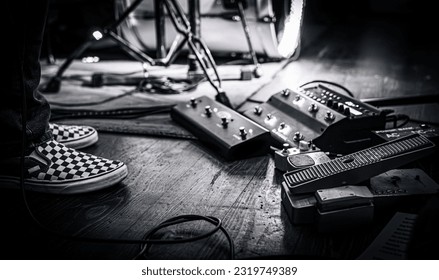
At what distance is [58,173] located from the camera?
3.98 feet

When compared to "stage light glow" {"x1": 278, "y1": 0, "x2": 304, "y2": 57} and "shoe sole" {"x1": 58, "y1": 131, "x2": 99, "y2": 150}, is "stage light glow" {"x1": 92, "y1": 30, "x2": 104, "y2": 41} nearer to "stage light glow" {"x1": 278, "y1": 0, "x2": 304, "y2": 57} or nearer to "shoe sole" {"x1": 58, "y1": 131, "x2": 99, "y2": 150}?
"shoe sole" {"x1": 58, "y1": 131, "x2": 99, "y2": 150}

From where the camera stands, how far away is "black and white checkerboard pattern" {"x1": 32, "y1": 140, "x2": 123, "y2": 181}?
1.21 m

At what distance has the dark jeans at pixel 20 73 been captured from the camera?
42.8 inches

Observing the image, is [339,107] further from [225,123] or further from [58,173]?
[58,173]

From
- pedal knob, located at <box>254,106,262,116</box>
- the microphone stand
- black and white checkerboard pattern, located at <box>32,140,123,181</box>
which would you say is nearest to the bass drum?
the microphone stand

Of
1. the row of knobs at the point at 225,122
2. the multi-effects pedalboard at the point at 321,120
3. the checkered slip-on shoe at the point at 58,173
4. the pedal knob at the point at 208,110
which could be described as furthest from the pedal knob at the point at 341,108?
the checkered slip-on shoe at the point at 58,173

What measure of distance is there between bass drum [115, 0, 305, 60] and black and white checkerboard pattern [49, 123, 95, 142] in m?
1.54

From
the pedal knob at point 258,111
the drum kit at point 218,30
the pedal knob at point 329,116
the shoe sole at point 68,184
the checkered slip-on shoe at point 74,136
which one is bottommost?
the shoe sole at point 68,184

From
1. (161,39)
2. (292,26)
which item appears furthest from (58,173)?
(161,39)

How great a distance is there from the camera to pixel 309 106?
1537mm

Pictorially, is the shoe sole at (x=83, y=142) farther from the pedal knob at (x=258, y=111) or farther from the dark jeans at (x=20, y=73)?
the pedal knob at (x=258, y=111)

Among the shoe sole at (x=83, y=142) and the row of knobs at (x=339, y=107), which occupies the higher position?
the row of knobs at (x=339, y=107)

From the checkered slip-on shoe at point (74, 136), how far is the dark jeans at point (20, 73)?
0.77 feet

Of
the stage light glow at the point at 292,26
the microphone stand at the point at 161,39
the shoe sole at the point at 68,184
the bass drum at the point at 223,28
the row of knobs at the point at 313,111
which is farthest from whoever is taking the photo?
the bass drum at the point at 223,28
